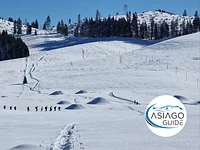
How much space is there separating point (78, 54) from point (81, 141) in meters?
71.4

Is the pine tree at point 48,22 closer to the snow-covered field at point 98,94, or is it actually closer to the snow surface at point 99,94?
the snow-covered field at point 98,94

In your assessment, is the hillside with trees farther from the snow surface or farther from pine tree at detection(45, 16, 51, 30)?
pine tree at detection(45, 16, 51, 30)

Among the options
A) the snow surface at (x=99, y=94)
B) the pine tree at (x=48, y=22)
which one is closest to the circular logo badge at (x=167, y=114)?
the snow surface at (x=99, y=94)

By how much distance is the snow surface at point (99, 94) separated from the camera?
12.7 metres

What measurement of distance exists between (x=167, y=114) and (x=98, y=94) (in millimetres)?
33102

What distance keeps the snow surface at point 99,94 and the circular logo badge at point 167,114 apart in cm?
150

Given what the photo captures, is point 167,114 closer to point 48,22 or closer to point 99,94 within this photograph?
point 99,94

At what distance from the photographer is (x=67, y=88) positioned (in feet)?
158

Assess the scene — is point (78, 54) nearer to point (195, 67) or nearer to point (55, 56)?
point (55, 56)

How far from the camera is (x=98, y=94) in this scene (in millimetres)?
42562

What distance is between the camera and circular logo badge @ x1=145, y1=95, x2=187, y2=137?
9.55 metres

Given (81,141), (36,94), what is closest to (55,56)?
(36,94)

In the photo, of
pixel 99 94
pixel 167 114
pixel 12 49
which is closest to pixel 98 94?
pixel 99 94

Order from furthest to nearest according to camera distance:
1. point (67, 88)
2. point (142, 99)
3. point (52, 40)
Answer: point (52, 40), point (67, 88), point (142, 99)
